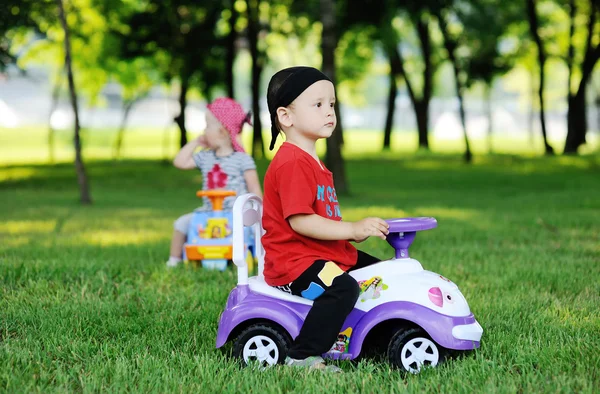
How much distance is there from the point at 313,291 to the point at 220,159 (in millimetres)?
3510

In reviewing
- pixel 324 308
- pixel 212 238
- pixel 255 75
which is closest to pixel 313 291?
pixel 324 308

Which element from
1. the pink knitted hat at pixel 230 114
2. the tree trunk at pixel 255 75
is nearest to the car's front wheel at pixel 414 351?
the pink knitted hat at pixel 230 114

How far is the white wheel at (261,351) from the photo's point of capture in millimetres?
3656

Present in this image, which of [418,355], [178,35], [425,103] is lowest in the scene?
[418,355]

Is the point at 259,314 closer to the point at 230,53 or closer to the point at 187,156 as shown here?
the point at 187,156

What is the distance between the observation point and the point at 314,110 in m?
3.64

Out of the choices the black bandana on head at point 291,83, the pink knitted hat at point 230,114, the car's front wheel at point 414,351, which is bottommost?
the car's front wheel at point 414,351

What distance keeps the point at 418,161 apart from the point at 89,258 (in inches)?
793

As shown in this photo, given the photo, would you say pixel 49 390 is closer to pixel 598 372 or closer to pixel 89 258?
pixel 598 372

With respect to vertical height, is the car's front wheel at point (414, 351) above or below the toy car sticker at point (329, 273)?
below

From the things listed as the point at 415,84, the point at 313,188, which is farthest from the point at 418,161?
the point at 415,84

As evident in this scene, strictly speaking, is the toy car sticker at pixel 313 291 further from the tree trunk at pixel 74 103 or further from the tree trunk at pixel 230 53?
the tree trunk at pixel 230 53

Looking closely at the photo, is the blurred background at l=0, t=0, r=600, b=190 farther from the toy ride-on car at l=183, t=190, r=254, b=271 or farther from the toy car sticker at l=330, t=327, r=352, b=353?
the toy car sticker at l=330, t=327, r=352, b=353

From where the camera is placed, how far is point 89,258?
21.9ft
